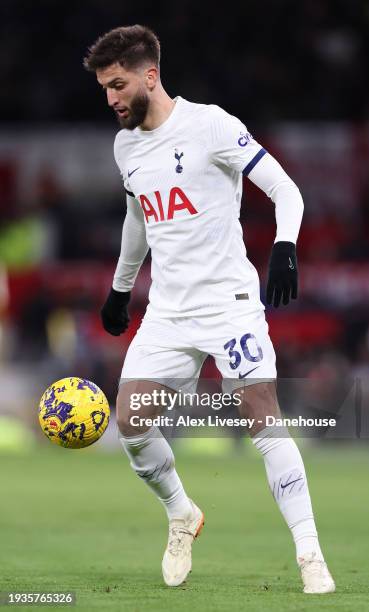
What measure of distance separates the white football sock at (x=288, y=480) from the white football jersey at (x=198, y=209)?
2.10 ft

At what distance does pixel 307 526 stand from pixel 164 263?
55.1 inches

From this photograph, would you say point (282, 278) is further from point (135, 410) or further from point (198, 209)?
point (135, 410)

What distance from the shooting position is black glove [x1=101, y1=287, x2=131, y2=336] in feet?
24.0

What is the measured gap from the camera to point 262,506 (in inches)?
450

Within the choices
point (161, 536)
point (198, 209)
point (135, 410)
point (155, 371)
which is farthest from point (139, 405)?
point (161, 536)

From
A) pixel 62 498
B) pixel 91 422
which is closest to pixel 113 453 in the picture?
pixel 62 498

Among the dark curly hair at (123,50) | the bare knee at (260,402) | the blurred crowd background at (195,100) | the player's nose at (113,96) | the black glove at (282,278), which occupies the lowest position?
the blurred crowd background at (195,100)

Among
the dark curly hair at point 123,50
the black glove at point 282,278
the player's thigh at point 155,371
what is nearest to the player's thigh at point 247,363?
the player's thigh at point 155,371

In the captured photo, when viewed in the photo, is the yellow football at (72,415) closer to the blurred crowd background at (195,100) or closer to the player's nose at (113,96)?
the player's nose at (113,96)

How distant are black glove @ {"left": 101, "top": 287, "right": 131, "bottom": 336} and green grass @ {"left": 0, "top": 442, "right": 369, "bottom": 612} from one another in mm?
990

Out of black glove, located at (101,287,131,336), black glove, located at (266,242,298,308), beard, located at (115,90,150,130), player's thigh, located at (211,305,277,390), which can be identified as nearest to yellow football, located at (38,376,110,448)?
player's thigh, located at (211,305,277,390)

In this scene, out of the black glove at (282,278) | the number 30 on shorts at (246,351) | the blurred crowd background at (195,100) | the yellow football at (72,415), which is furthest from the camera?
the blurred crowd background at (195,100)

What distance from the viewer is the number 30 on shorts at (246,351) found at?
20.3 feet

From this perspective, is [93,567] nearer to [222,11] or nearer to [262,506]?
[262,506]
